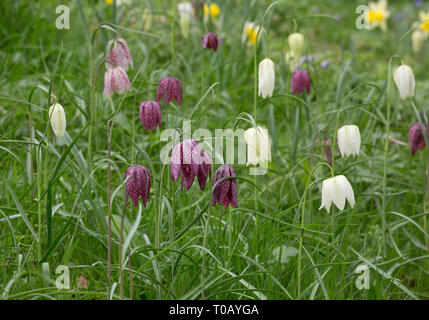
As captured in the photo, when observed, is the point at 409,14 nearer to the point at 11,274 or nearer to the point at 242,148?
the point at 242,148

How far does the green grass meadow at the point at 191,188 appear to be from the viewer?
5.57ft

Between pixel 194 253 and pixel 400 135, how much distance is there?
174cm

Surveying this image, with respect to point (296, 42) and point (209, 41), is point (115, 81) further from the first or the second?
point (296, 42)

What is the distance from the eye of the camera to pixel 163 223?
2.00 meters

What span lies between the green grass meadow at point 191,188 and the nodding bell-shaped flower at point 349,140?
0.06 m

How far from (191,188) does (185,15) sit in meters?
1.72

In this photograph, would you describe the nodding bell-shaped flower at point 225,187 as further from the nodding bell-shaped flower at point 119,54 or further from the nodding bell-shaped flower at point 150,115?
the nodding bell-shaped flower at point 119,54

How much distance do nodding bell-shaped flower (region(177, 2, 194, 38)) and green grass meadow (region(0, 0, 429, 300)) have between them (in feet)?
0.40

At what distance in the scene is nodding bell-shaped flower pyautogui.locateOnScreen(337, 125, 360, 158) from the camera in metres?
1.80

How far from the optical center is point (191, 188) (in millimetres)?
2262

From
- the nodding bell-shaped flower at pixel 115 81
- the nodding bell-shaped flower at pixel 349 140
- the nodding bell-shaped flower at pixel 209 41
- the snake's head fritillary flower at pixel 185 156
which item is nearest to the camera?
the snake's head fritillary flower at pixel 185 156

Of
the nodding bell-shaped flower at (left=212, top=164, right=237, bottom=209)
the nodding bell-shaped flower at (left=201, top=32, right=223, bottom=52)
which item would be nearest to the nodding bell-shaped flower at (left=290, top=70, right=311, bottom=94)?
the nodding bell-shaped flower at (left=201, top=32, right=223, bottom=52)

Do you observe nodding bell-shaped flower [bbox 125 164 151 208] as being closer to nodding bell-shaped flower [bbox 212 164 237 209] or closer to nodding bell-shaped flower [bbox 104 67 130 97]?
nodding bell-shaped flower [bbox 212 164 237 209]

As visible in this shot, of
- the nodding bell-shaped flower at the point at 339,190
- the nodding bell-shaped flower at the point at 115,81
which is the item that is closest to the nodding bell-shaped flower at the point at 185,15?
the nodding bell-shaped flower at the point at 115,81
